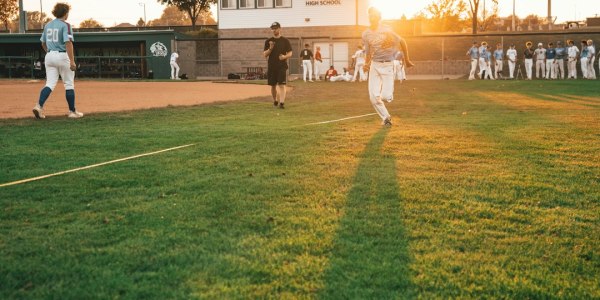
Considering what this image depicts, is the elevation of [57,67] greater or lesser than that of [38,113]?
greater

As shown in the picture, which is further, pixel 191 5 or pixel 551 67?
pixel 191 5

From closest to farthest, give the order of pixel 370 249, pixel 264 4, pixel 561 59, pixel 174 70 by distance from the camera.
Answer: pixel 370 249, pixel 561 59, pixel 174 70, pixel 264 4

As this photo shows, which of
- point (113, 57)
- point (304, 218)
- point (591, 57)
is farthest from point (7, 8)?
point (304, 218)

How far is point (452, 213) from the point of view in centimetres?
474

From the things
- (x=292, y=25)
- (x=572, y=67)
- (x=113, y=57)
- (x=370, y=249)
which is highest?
(x=292, y=25)

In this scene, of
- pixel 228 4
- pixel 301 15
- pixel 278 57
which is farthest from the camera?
pixel 228 4

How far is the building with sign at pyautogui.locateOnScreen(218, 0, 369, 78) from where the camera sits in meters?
46.6

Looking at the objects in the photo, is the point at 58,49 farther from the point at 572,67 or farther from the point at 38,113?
the point at 572,67

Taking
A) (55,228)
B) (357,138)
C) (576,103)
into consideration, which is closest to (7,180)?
(55,228)

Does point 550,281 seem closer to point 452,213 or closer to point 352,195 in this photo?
point 452,213

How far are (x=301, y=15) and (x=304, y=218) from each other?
45.9m

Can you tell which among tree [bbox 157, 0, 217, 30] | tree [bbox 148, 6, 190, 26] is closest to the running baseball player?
tree [bbox 157, 0, 217, 30]

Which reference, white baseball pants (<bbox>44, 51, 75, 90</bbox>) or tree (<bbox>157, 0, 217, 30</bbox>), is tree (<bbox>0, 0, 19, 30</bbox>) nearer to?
tree (<bbox>157, 0, 217, 30</bbox>)

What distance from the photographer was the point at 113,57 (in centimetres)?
4122
